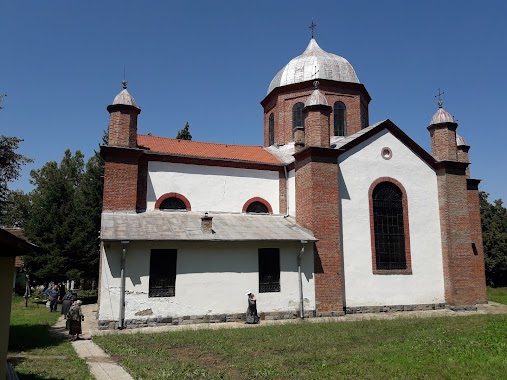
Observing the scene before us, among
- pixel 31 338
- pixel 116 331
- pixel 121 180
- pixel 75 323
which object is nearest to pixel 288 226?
pixel 121 180

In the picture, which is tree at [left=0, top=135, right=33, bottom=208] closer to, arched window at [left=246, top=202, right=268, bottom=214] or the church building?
the church building

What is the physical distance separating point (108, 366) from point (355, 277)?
1124cm

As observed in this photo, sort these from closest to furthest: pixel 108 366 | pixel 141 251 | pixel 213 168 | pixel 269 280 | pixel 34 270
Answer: pixel 108 366
pixel 141 251
pixel 269 280
pixel 213 168
pixel 34 270

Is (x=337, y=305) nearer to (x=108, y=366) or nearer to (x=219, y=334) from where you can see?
(x=219, y=334)

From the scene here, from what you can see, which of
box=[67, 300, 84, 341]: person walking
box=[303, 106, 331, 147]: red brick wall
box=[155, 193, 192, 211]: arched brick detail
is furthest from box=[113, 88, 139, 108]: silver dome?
box=[67, 300, 84, 341]: person walking

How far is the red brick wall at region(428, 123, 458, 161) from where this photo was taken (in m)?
20.0

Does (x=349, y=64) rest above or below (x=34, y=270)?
above

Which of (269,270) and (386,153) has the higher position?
(386,153)

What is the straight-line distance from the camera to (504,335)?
10273mm

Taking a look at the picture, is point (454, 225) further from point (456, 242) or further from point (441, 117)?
point (441, 117)

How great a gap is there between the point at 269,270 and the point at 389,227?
19.8ft

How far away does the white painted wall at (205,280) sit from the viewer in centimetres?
1420

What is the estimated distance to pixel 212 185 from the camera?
1866 cm

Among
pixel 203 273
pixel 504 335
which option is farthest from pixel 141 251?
pixel 504 335
